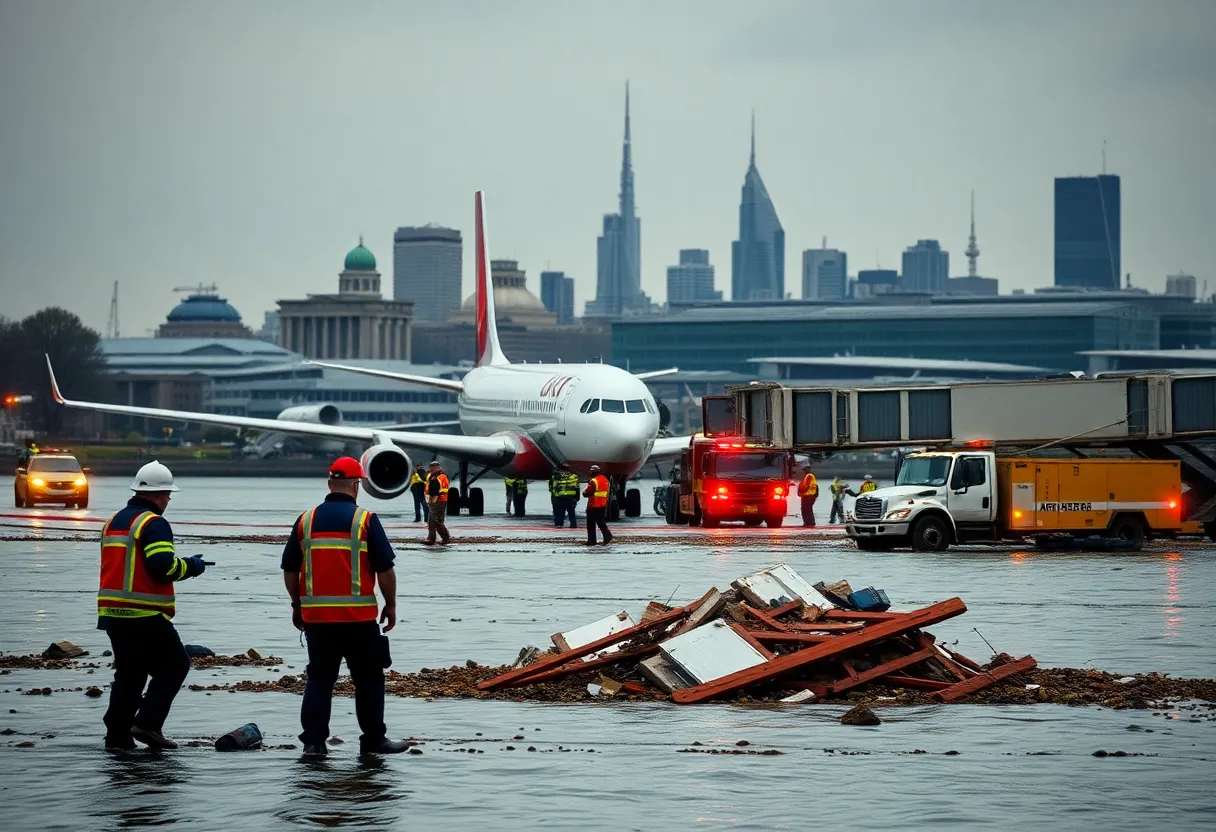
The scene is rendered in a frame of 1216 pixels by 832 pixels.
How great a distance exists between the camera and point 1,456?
126 meters

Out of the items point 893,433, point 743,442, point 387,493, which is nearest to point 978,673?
point 893,433

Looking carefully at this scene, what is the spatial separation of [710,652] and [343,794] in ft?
17.0

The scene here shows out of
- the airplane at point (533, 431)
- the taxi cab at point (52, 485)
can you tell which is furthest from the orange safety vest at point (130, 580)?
the taxi cab at point (52, 485)

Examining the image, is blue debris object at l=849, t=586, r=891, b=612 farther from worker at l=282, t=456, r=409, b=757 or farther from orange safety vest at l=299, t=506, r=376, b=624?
orange safety vest at l=299, t=506, r=376, b=624

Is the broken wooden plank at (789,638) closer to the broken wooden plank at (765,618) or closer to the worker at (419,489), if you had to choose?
the broken wooden plank at (765,618)

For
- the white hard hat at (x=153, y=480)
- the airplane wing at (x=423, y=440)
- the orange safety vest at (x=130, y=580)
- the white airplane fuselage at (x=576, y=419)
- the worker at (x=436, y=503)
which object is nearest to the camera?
the orange safety vest at (x=130, y=580)

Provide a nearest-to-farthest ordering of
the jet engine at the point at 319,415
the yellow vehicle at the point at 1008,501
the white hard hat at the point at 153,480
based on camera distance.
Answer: the white hard hat at the point at 153,480, the yellow vehicle at the point at 1008,501, the jet engine at the point at 319,415

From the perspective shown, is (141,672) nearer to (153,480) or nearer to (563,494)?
(153,480)

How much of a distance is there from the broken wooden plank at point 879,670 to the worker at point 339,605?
4.33 metres

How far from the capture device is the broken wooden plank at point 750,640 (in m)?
16.8

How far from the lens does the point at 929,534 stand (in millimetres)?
38844

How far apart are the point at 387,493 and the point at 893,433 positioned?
47.6 ft

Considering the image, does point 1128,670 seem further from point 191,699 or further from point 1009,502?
point 1009,502

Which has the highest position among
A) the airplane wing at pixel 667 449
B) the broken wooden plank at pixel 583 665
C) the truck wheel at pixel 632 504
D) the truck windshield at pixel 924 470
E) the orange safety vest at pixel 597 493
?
the airplane wing at pixel 667 449
